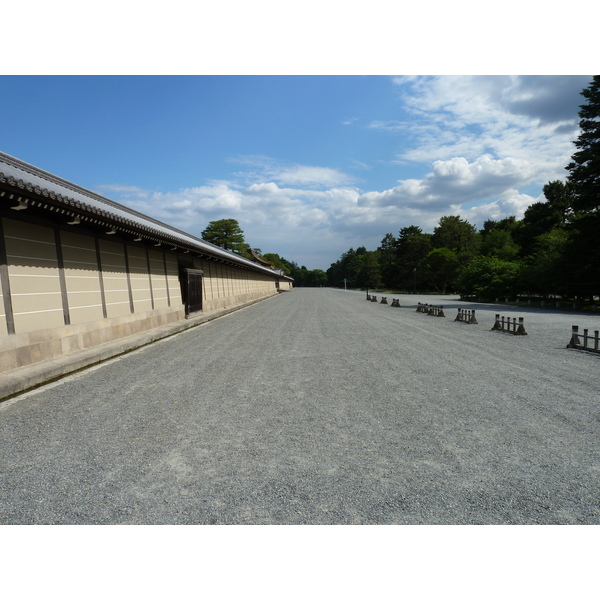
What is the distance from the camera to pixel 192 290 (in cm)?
1814

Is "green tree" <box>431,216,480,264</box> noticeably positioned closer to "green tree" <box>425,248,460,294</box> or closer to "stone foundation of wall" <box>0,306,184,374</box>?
"green tree" <box>425,248,460,294</box>

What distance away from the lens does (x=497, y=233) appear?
62844 millimetres

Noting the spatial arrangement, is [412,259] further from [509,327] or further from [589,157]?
[509,327]

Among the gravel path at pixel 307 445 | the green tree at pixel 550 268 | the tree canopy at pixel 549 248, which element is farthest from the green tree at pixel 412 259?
the gravel path at pixel 307 445

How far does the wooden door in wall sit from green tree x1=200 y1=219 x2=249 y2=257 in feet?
182

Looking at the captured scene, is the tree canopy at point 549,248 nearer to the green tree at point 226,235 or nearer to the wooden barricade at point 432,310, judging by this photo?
the wooden barricade at point 432,310

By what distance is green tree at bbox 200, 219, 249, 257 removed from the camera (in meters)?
73.5

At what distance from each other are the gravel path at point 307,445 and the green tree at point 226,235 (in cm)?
6760

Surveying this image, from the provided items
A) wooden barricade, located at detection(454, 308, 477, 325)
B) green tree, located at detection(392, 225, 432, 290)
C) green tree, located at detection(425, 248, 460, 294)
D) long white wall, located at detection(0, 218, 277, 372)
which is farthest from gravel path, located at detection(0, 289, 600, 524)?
green tree, located at detection(392, 225, 432, 290)

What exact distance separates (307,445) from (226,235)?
7327 cm

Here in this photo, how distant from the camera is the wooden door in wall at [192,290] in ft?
57.2

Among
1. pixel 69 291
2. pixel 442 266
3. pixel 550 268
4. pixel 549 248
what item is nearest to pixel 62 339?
pixel 69 291
